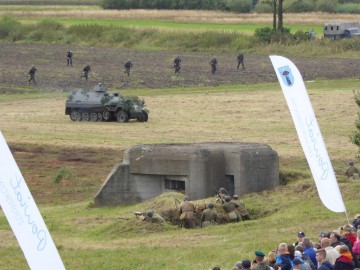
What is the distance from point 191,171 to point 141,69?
4139 centimetres

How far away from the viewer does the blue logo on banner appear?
1739cm

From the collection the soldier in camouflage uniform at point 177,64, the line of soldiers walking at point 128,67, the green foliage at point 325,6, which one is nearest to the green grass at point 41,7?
the green foliage at point 325,6

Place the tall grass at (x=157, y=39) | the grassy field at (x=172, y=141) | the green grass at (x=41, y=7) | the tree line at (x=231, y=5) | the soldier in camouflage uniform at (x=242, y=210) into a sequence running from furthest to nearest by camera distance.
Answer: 1. the green grass at (x=41, y=7)
2. the tree line at (x=231, y=5)
3. the tall grass at (x=157, y=39)
4. the soldier in camouflage uniform at (x=242, y=210)
5. the grassy field at (x=172, y=141)

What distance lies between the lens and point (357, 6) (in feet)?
424

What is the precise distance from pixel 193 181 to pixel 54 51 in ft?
188

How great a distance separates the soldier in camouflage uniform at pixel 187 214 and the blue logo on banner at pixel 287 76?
8090 mm

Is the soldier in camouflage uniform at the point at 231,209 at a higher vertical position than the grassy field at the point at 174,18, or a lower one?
lower

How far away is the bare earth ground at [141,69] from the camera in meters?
61.8

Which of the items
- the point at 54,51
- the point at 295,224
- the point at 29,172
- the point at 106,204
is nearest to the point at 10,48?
the point at 54,51

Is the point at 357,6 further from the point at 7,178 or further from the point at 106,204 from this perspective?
the point at 7,178

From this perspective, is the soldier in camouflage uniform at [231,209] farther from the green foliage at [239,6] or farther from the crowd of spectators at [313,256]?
the green foliage at [239,6]

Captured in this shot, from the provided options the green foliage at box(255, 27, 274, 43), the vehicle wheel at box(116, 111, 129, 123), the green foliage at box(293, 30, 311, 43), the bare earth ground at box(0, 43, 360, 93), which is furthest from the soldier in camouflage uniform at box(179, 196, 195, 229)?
the green foliage at box(255, 27, 274, 43)

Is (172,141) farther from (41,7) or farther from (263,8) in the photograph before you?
(41,7)

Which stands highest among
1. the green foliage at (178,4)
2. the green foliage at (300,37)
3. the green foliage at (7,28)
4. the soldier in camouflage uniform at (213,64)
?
the green foliage at (178,4)
